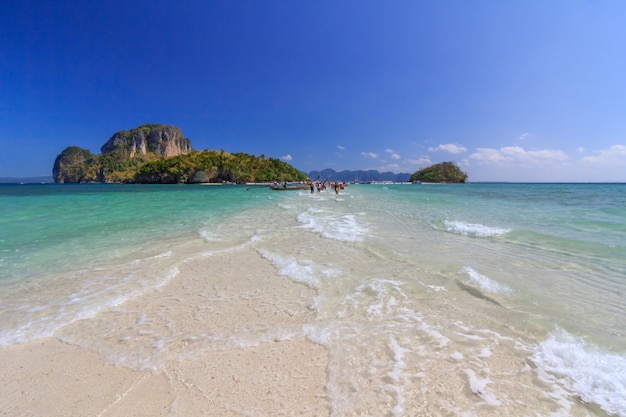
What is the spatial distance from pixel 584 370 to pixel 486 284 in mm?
2679

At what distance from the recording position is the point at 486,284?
5707mm

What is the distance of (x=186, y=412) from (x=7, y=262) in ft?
27.5

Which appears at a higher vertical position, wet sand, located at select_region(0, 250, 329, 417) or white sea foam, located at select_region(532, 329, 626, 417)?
white sea foam, located at select_region(532, 329, 626, 417)

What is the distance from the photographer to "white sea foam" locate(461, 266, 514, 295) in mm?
5375

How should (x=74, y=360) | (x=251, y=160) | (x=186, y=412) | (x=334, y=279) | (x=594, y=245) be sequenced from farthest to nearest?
(x=251, y=160) < (x=594, y=245) < (x=334, y=279) < (x=74, y=360) < (x=186, y=412)

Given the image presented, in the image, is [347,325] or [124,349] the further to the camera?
[347,325]

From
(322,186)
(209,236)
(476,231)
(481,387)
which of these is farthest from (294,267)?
(322,186)

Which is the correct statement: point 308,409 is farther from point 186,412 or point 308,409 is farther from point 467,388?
point 467,388

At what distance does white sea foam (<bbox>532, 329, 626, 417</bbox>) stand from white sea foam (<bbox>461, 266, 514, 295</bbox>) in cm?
163

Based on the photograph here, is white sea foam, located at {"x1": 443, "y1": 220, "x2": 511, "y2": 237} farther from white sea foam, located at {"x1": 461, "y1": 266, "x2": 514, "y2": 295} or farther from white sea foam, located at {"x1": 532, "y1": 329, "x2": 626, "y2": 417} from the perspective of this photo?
white sea foam, located at {"x1": 532, "y1": 329, "x2": 626, "y2": 417}

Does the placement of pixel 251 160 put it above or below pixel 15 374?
above

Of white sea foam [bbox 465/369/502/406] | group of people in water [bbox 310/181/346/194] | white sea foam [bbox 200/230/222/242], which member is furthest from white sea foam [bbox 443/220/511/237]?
group of people in water [bbox 310/181/346/194]

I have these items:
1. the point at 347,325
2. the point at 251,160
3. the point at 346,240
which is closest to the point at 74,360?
the point at 347,325

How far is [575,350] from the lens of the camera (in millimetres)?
3447
